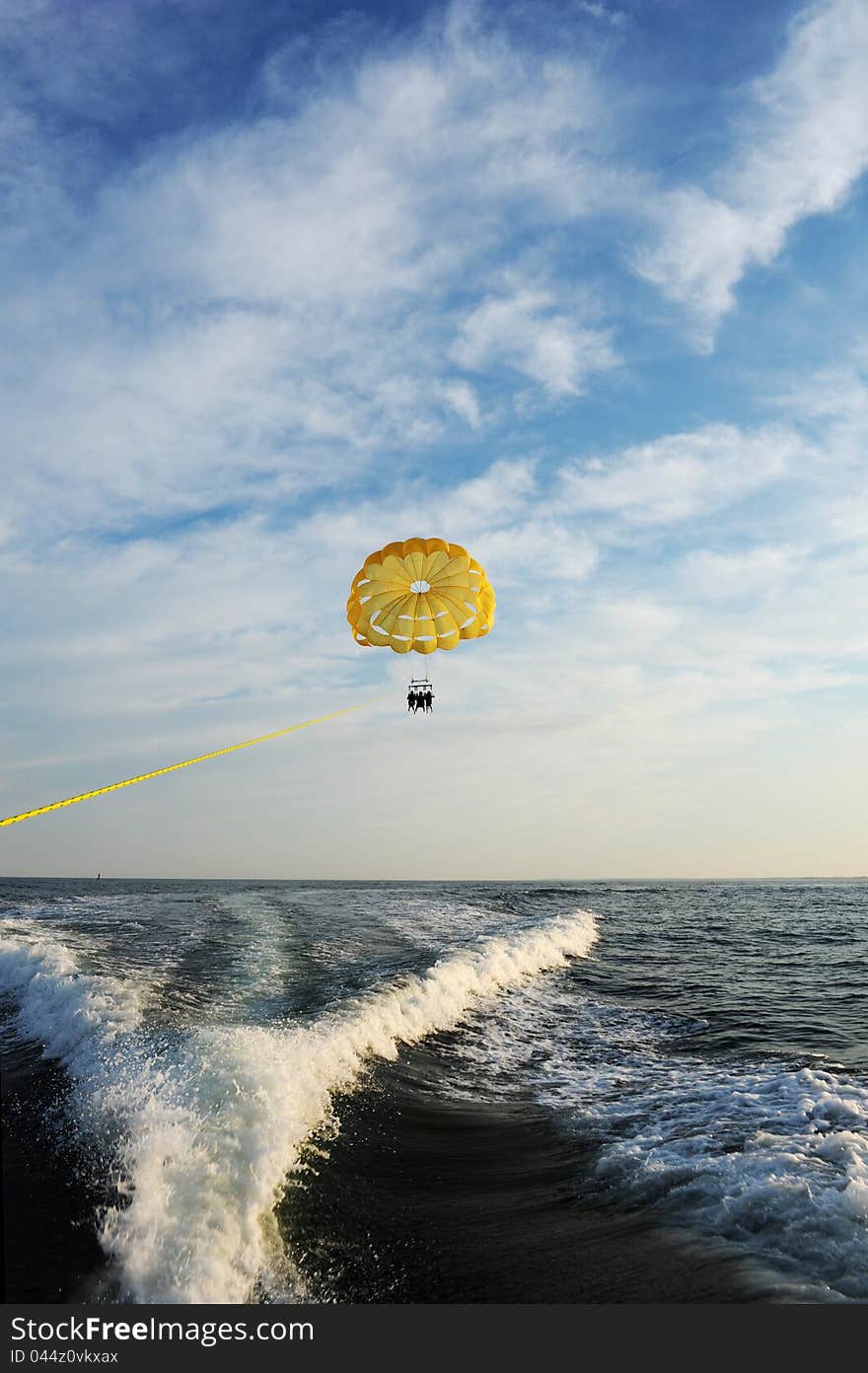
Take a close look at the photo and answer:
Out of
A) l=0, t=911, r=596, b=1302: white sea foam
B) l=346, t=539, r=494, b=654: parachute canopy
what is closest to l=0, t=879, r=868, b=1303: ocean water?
l=0, t=911, r=596, b=1302: white sea foam

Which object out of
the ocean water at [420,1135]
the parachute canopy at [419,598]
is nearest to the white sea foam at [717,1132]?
the ocean water at [420,1135]

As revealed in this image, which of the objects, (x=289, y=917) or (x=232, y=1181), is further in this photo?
(x=289, y=917)

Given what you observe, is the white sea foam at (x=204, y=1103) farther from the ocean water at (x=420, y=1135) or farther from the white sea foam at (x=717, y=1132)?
the white sea foam at (x=717, y=1132)

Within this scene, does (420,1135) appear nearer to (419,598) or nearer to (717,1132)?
(717,1132)

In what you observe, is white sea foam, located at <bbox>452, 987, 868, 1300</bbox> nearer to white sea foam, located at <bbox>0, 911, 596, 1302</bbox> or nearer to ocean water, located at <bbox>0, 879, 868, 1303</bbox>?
ocean water, located at <bbox>0, 879, 868, 1303</bbox>

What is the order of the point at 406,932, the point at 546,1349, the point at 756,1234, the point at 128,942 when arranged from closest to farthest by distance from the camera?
the point at 546,1349
the point at 756,1234
the point at 128,942
the point at 406,932

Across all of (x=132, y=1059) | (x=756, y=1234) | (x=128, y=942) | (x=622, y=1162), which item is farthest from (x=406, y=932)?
(x=756, y=1234)

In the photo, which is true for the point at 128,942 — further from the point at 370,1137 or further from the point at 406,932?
the point at 370,1137
